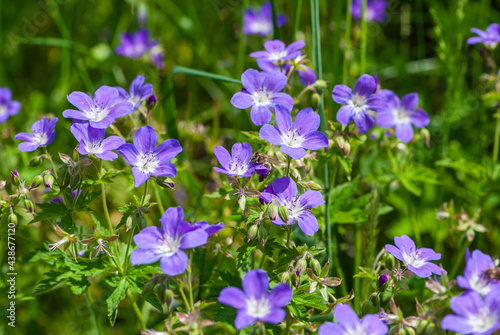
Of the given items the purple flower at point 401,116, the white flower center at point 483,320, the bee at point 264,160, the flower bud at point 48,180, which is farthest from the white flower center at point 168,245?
the purple flower at point 401,116

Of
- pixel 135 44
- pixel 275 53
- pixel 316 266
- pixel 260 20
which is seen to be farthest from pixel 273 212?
pixel 260 20

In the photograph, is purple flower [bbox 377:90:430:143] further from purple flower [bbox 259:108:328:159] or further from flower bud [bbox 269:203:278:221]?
flower bud [bbox 269:203:278:221]

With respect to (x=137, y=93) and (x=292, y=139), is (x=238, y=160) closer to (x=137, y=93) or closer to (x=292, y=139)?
(x=292, y=139)

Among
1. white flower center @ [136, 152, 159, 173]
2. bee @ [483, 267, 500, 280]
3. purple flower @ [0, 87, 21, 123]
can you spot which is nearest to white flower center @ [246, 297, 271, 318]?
white flower center @ [136, 152, 159, 173]

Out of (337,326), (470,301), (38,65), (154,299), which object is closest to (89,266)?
(154,299)

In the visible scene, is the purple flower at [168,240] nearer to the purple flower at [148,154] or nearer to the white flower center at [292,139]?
the purple flower at [148,154]

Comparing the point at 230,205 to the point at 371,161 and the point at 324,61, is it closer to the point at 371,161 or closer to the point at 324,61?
the point at 371,161
